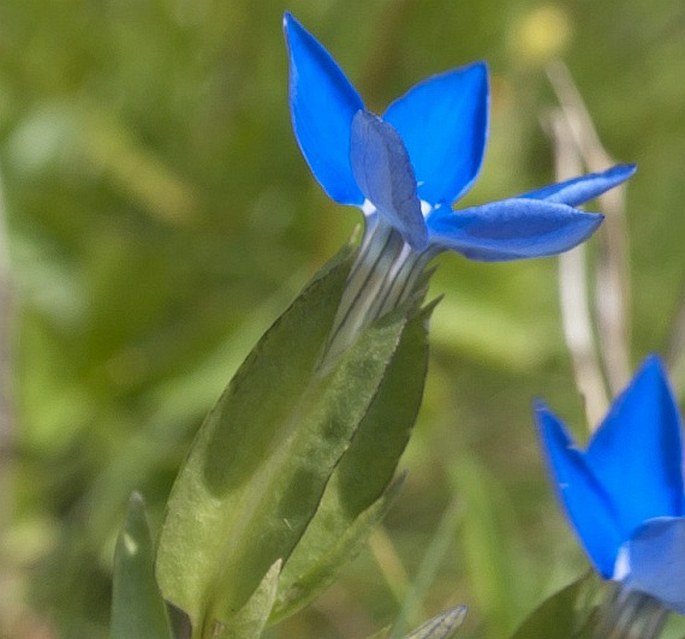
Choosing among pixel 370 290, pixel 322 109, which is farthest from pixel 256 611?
pixel 322 109

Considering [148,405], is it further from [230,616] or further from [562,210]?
[562,210]

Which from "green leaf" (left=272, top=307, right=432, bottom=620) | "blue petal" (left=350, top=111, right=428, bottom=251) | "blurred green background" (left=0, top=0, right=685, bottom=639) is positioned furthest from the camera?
"blurred green background" (left=0, top=0, right=685, bottom=639)

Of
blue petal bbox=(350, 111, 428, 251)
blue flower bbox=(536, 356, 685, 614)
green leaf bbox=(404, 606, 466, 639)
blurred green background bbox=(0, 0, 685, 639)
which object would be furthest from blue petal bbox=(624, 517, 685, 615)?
blurred green background bbox=(0, 0, 685, 639)

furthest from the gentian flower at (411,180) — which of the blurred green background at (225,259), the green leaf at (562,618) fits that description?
the blurred green background at (225,259)

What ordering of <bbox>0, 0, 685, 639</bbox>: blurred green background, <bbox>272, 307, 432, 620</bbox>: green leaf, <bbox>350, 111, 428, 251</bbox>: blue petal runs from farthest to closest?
1. <bbox>0, 0, 685, 639</bbox>: blurred green background
2. <bbox>272, 307, 432, 620</bbox>: green leaf
3. <bbox>350, 111, 428, 251</bbox>: blue petal

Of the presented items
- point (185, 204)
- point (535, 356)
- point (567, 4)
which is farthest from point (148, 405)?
point (567, 4)

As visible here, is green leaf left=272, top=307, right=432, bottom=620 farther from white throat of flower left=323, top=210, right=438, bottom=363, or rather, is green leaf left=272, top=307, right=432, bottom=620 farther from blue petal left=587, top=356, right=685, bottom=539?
blue petal left=587, top=356, right=685, bottom=539

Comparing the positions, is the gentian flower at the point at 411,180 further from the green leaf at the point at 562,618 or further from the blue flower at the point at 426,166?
the green leaf at the point at 562,618
